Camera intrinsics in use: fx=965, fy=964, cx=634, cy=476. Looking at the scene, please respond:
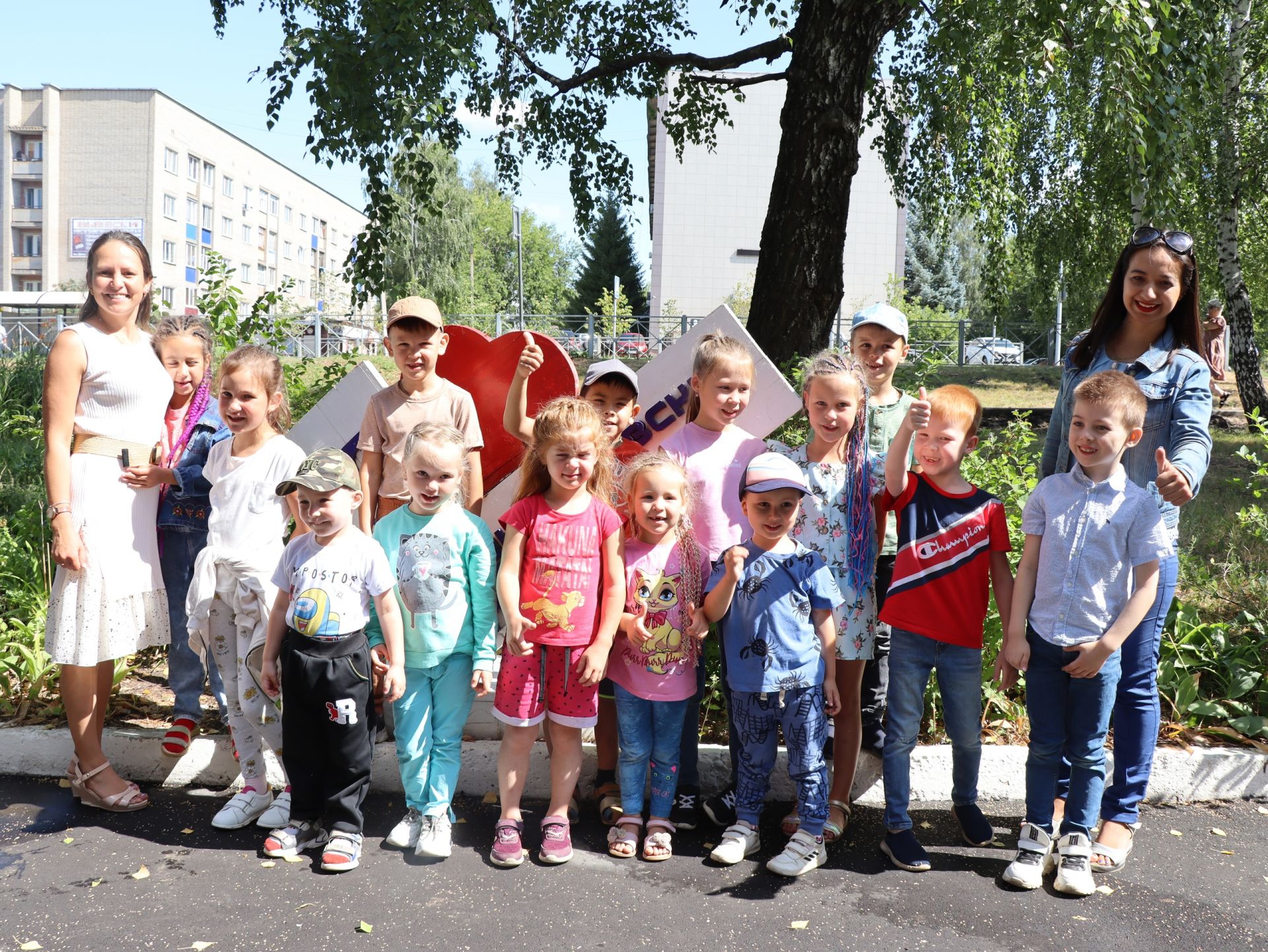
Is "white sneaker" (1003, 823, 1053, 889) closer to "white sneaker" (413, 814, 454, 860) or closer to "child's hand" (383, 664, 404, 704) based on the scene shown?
"white sneaker" (413, 814, 454, 860)

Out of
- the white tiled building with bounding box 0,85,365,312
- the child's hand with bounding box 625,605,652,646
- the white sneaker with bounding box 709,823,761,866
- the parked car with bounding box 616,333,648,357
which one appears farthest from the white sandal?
the white tiled building with bounding box 0,85,365,312

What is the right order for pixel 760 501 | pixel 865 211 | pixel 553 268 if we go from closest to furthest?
1. pixel 760 501
2. pixel 865 211
3. pixel 553 268

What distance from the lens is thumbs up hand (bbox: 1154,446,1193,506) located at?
3.15m

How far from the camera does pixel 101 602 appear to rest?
368 cm

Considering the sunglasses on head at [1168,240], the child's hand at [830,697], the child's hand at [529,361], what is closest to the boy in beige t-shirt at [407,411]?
the child's hand at [529,361]

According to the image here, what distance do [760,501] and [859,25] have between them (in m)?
5.03

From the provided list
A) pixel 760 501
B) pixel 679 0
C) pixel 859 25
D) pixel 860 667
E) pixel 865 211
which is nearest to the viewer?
pixel 760 501

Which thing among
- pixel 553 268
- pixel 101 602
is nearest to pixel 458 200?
pixel 553 268

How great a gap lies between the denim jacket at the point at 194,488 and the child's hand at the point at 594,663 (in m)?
1.77

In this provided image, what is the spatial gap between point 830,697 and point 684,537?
0.78m

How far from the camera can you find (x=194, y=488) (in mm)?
4055

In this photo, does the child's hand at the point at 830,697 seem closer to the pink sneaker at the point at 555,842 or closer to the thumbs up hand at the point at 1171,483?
the pink sneaker at the point at 555,842

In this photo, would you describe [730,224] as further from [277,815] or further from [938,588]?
[277,815]

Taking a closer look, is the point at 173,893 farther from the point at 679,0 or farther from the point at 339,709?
the point at 679,0
